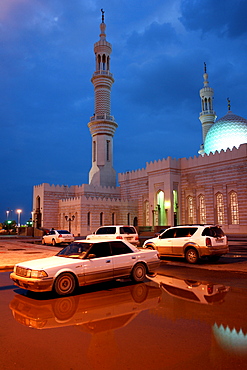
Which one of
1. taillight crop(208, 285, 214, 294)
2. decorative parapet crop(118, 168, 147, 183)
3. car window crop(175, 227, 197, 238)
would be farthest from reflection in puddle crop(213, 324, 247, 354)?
decorative parapet crop(118, 168, 147, 183)

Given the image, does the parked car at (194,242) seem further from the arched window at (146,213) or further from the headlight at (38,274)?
the arched window at (146,213)

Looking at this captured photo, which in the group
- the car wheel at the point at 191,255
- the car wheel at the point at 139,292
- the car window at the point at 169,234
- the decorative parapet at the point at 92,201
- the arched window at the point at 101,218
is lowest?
the car wheel at the point at 139,292

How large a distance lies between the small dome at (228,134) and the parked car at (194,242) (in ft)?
99.0

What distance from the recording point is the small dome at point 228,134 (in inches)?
1651

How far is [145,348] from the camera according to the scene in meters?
4.37

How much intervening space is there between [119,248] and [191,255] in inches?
199

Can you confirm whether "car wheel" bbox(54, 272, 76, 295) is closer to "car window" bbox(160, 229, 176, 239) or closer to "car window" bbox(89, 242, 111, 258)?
"car window" bbox(89, 242, 111, 258)

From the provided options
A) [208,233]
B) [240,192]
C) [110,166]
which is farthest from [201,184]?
[208,233]

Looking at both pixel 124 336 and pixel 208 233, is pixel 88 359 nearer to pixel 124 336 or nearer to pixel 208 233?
pixel 124 336

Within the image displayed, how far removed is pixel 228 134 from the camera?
139 ft

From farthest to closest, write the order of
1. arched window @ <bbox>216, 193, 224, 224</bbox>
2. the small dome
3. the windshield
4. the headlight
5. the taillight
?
the small dome, arched window @ <bbox>216, 193, 224, 224</bbox>, the windshield, the taillight, the headlight

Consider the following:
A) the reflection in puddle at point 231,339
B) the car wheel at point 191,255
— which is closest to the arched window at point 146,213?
the car wheel at point 191,255

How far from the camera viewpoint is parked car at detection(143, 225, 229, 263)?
41.6 feet

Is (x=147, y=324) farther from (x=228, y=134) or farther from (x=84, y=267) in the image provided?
(x=228, y=134)
